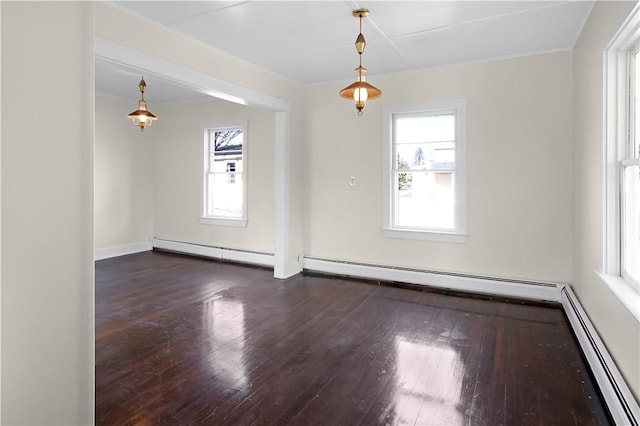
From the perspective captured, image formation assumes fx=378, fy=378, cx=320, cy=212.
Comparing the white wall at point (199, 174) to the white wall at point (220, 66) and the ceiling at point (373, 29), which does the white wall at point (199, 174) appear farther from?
the ceiling at point (373, 29)

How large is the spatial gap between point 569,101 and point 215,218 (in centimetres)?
539

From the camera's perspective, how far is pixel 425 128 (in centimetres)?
485

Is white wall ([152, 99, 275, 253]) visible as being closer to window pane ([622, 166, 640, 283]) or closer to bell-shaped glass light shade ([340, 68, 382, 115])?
bell-shaped glass light shade ([340, 68, 382, 115])

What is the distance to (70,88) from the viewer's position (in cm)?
140

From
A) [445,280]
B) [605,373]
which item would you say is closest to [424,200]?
[445,280]

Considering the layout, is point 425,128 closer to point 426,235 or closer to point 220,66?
point 426,235

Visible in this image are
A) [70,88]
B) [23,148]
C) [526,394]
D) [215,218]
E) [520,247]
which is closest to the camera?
[23,148]

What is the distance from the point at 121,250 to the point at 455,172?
589 centimetres

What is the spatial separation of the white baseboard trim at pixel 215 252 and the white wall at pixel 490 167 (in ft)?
4.55

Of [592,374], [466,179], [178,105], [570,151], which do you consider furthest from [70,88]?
[178,105]

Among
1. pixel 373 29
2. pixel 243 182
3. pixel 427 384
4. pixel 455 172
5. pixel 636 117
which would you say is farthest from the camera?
pixel 243 182

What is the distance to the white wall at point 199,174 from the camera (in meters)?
6.17

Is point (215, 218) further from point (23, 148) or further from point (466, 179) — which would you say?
point (23, 148)

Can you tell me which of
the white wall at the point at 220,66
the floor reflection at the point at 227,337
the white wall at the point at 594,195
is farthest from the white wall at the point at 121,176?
the white wall at the point at 594,195
